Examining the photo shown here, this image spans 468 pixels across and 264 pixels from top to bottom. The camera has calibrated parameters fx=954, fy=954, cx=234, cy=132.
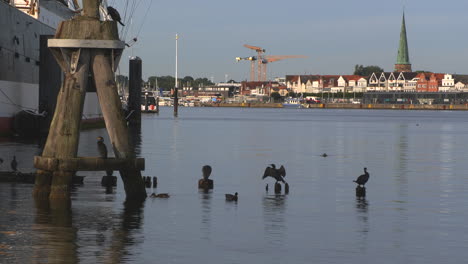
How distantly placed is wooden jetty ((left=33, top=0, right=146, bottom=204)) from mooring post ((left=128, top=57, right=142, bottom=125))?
80.1m

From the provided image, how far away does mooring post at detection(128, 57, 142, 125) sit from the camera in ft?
351

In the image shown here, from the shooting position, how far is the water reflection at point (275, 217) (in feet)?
79.8

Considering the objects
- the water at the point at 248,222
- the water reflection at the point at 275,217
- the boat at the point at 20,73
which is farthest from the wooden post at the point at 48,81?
the water reflection at the point at 275,217

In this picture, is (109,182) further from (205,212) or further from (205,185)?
(205,212)

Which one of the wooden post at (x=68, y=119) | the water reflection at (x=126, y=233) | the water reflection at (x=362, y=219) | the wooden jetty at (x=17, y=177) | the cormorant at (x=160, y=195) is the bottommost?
the water reflection at (x=362, y=219)

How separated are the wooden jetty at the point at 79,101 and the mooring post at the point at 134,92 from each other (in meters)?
80.1

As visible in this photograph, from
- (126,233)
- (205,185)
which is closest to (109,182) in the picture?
(205,185)

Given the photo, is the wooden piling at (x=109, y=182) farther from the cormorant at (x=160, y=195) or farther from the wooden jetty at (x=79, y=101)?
the wooden jetty at (x=79, y=101)

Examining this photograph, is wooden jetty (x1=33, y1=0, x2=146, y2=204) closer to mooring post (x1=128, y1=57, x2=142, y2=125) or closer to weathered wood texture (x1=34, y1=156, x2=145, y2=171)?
weathered wood texture (x1=34, y1=156, x2=145, y2=171)

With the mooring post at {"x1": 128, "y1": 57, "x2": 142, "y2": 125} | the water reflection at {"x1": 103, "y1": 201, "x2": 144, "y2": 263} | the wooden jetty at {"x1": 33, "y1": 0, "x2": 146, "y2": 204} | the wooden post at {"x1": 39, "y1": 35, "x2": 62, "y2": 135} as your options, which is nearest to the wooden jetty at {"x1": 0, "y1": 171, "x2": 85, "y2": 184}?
the water reflection at {"x1": 103, "y1": 201, "x2": 144, "y2": 263}

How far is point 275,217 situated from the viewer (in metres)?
27.9

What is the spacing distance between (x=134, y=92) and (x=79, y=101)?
8072 centimetres

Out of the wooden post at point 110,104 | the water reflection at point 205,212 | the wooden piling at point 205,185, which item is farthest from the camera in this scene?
the wooden piling at point 205,185

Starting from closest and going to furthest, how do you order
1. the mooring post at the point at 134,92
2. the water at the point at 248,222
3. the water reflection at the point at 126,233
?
the water reflection at the point at 126,233 < the water at the point at 248,222 < the mooring post at the point at 134,92
